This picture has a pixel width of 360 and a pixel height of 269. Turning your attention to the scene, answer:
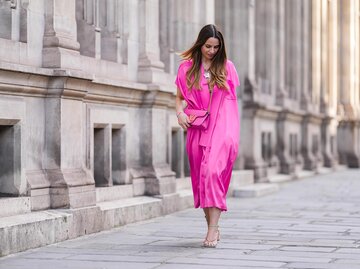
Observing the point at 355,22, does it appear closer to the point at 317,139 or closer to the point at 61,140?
the point at 317,139

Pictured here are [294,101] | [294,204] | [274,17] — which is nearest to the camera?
[294,204]

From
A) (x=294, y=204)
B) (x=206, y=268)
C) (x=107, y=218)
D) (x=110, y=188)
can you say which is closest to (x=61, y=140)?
(x=107, y=218)

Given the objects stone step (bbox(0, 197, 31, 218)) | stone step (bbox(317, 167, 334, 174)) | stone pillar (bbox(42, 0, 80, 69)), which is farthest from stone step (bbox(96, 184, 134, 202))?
stone step (bbox(317, 167, 334, 174))

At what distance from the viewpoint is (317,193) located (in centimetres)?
1953

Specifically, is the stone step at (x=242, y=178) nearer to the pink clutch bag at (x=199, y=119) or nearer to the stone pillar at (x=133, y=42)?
the stone pillar at (x=133, y=42)

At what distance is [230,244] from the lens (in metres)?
10.2

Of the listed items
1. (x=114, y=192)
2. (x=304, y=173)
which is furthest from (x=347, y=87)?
(x=114, y=192)

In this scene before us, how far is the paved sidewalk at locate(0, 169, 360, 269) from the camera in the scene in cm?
876

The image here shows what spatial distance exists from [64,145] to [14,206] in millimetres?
1096

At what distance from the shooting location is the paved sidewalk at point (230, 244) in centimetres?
876

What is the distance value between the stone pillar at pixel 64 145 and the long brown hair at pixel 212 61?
1.53 metres

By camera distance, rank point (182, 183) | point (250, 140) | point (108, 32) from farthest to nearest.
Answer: point (250, 140), point (182, 183), point (108, 32)

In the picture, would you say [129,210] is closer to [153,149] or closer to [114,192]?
[114,192]

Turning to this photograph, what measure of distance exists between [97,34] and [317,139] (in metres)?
18.3
